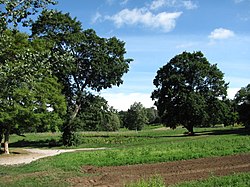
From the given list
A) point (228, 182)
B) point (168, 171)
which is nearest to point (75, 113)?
point (168, 171)

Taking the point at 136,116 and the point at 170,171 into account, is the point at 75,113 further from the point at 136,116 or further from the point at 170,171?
the point at 136,116

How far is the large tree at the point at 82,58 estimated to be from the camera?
40.4 metres

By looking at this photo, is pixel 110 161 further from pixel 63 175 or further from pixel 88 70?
pixel 88 70

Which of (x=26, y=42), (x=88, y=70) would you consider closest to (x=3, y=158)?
(x=26, y=42)

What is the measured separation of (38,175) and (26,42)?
16298 mm

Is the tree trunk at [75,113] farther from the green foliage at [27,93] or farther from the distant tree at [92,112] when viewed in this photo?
the green foliage at [27,93]

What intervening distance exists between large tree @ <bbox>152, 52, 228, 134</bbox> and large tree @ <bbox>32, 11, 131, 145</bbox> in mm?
11077

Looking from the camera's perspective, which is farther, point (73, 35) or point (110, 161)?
point (73, 35)

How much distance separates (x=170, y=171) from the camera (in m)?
15.7

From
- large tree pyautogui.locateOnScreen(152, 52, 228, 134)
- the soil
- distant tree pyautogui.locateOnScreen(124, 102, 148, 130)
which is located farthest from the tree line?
distant tree pyautogui.locateOnScreen(124, 102, 148, 130)

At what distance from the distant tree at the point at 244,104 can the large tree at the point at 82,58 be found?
1186 inches

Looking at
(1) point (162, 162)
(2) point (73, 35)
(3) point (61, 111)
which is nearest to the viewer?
(1) point (162, 162)

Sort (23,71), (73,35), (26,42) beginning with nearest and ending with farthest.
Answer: (23,71) → (26,42) → (73,35)

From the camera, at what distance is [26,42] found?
95.1 feet
